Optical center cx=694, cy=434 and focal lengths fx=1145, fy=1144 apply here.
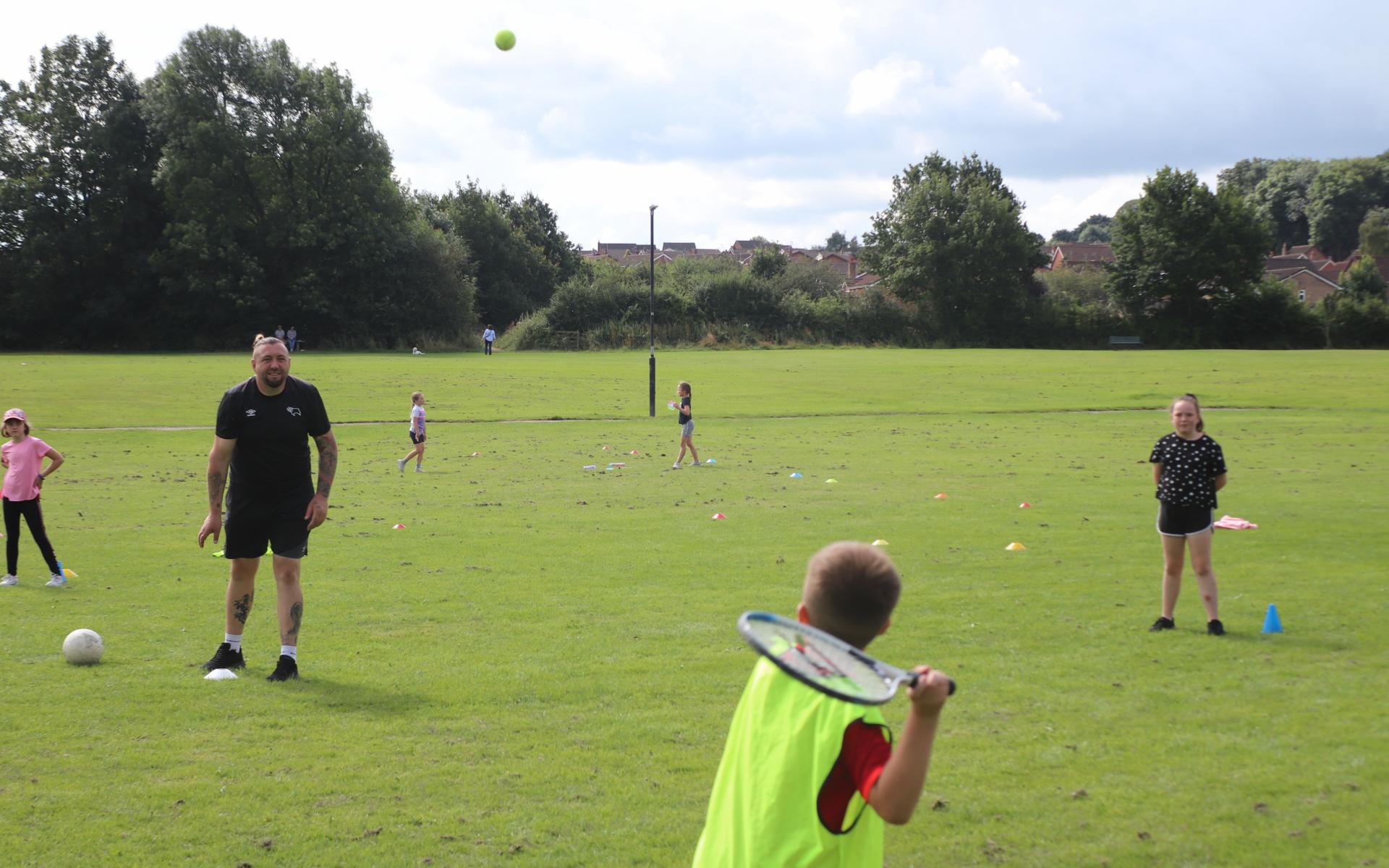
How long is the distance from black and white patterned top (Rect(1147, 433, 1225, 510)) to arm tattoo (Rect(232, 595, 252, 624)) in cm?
754

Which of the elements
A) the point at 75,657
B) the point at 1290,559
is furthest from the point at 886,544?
the point at 75,657

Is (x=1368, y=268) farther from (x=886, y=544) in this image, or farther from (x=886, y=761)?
(x=886, y=761)

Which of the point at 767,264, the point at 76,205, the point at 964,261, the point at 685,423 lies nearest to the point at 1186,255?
the point at 964,261

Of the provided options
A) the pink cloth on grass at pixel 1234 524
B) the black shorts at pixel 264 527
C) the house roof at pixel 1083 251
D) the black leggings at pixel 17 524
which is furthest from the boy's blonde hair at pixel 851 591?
the house roof at pixel 1083 251

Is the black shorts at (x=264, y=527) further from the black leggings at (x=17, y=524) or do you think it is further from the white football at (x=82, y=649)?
the black leggings at (x=17, y=524)

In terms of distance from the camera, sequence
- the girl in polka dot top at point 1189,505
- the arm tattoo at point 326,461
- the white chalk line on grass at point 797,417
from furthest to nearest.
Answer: the white chalk line on grass at point 797,417
the girl in polka dot top at point 1189,505
the arm tattoo at point 326,461

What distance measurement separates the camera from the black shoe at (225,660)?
340 inches

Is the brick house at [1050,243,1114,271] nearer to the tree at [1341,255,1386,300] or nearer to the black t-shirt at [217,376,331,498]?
the tree at [1341,255,1386,300]

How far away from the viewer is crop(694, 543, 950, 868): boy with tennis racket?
9.84 feet

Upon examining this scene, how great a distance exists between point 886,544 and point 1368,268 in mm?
100141

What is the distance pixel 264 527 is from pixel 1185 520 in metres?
7.61

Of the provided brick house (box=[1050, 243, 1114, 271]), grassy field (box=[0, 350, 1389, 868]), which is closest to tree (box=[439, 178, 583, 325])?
brick house (box=[1050, 243, 1114, 271])

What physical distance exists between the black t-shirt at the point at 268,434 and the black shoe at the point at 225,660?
→ 115 cm

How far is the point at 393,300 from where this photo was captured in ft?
289
